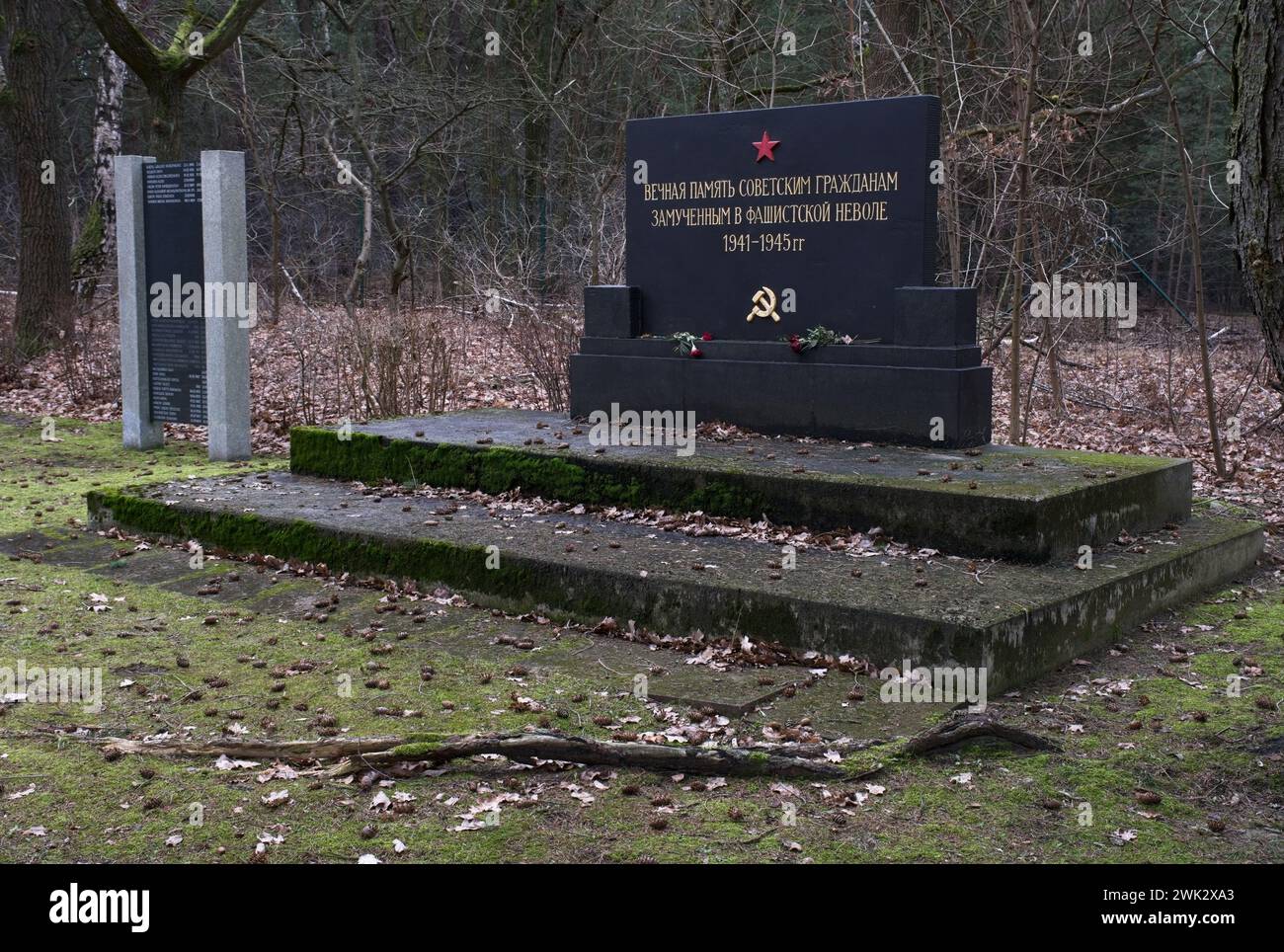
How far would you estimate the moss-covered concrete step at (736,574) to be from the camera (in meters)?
5.93

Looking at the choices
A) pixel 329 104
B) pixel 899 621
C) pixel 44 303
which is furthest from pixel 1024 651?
pixel 329 104

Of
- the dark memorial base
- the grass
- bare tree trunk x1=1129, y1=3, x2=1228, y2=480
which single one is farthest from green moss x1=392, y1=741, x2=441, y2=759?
bare tree trunk x1=1129, y1=3, x2=1228, y2=480

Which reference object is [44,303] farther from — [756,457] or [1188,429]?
[1188,429]

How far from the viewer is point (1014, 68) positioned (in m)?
11.4

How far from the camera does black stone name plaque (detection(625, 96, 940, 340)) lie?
8945mm

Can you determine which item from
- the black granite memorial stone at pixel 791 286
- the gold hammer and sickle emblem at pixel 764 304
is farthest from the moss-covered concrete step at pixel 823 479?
the gold hammer and sickle emblem at pixel 764 304

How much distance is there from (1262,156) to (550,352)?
11.0 meters

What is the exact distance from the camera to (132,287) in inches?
496

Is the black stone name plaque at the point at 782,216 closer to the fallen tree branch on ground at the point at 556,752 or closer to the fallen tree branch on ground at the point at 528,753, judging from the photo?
the fallen tree branch on ground at the point at 556,752

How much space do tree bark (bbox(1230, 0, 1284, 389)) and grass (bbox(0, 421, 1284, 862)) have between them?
1.82 metres

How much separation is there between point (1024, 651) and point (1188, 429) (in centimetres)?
934

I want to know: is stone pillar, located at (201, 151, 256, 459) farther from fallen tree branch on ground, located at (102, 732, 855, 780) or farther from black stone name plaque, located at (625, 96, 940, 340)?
fallen tree branch on ground, located at (102, 732, 855, 780)

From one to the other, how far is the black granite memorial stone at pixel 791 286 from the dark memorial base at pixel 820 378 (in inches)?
0.5

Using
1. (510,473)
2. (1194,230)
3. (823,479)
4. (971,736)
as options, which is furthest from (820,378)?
(971,736)
